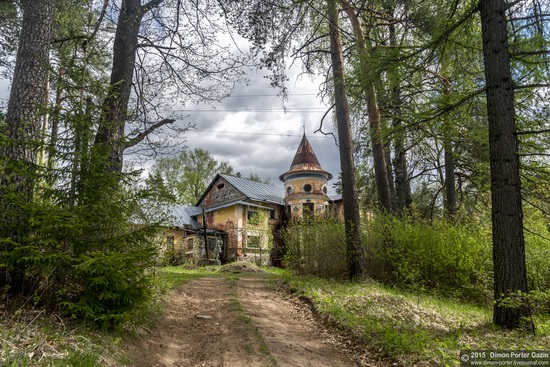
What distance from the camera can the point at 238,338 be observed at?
15.9 feet

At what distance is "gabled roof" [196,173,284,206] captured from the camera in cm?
2462

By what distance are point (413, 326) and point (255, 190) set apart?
21.5 meters

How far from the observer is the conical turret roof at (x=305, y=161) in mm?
24656

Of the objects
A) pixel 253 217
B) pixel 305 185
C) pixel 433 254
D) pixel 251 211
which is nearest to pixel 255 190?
pixel 251 211

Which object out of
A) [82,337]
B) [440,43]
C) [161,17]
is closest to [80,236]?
[82,337]

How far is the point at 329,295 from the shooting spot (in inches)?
288

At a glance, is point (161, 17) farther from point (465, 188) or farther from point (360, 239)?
point (465, 188)

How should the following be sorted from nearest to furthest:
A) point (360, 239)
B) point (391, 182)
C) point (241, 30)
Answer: point (241, 30), point (360, 239), point (391, 182)

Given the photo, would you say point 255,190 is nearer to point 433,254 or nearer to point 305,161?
point 305,161

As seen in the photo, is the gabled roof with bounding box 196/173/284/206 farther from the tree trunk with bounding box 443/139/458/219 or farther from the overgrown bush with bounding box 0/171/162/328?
the overgrown bush with bounding box 0/171/162/328

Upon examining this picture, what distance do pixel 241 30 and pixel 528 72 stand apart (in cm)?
527

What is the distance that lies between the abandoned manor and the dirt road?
13985mm

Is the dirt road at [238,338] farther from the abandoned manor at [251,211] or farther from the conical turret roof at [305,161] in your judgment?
the conical turret roof at [305,161]

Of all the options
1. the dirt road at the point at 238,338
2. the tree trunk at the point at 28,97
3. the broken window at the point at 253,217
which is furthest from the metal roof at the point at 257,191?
the tree trunk at the point at 28,97
